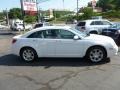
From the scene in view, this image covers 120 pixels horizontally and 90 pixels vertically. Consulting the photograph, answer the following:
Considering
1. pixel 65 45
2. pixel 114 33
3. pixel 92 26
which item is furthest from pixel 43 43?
pixel 92 26

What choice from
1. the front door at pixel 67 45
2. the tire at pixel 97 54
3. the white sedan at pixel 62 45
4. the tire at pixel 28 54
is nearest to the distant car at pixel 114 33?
the white sedan at pixel 62 45

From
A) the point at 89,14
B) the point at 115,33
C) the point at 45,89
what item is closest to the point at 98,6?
the point at 89,14

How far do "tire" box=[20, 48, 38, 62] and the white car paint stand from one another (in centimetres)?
16

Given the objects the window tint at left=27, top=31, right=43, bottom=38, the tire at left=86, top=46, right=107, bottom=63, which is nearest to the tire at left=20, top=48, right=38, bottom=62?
the window tint at left=27, top=31, right=43, bottom=38

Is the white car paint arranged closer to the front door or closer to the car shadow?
the front door

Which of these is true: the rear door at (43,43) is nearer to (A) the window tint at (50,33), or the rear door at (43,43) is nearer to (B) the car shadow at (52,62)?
(A) the window tint at (50,33)

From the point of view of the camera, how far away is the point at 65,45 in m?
10.1

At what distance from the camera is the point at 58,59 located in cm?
1088

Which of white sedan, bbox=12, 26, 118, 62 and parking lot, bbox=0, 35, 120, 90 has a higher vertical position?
white sedan, bbox=12, 26, 118, 62

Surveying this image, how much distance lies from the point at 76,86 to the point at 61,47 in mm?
3441

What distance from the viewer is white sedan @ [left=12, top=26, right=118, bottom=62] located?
989cm

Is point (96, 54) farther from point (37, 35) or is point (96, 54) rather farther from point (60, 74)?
point (37, 35)

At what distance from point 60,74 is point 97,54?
7.31ft

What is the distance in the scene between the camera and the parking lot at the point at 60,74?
6.96 m
